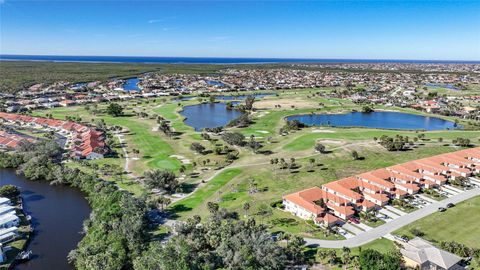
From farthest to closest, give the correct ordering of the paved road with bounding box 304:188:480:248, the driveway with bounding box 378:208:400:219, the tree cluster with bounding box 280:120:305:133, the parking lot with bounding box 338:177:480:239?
the tree cluster with bounding box 280:120:305:133 < the driveway with bounding box 378:208:400:219 < the parking lot with bounding box 338:177:480:239 < the paved road with bounding box 304:188:480:248

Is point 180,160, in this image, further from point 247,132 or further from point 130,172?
point 247,132

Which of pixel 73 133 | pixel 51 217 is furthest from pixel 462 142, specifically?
pixel 73 133

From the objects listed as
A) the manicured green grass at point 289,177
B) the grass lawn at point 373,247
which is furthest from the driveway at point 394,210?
the manicured green grass at point 289,177

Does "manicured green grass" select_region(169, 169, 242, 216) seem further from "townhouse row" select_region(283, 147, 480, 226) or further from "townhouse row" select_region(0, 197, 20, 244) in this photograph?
"townhouse row" select_region(0, 197, 20, 244)

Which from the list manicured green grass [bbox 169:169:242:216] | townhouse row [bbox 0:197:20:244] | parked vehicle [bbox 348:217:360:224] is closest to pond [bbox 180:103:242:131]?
manicured green grass [bbox 169:169:242:216]

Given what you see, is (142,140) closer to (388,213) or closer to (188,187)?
(188,187)

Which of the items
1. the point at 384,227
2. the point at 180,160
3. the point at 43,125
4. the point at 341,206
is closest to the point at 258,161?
the point at 180,160
